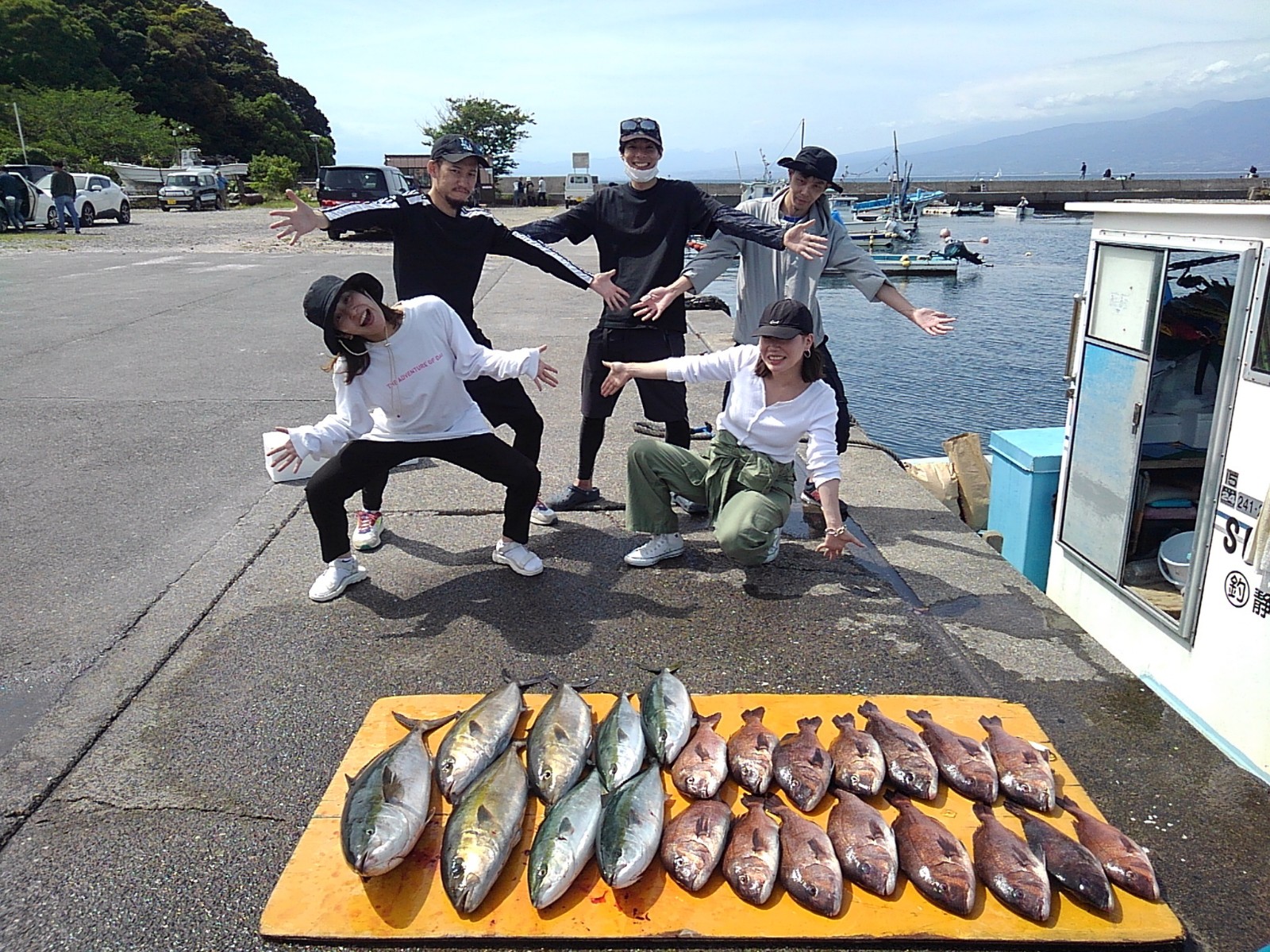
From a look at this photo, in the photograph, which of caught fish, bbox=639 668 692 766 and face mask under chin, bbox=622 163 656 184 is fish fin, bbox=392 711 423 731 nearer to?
caught fish, bbox=639 668 692 766

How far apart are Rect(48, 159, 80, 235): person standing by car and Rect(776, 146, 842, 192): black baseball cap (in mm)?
26912

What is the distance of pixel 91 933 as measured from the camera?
239 cm

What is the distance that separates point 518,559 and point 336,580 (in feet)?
3.05

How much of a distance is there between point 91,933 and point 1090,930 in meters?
2.75

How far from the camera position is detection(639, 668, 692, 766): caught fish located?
3051mm

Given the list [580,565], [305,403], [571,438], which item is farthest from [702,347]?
[580,565]

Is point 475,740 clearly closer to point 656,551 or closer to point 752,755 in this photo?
point 752,755

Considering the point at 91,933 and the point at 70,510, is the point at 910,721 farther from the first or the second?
the point at 70,510

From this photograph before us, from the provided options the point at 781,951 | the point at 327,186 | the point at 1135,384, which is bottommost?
the point at 781,951

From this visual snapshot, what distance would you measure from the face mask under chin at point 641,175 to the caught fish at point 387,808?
10.7 feet

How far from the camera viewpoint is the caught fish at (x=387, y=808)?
2.47 m

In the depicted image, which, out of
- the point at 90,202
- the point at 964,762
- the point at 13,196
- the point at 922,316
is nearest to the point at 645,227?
the point at 922,316

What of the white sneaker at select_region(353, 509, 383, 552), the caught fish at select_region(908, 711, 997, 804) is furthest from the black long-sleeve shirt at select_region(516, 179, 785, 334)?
the caught fish at select_region(908, 711, 997, 804)

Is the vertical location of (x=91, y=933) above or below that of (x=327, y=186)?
below
